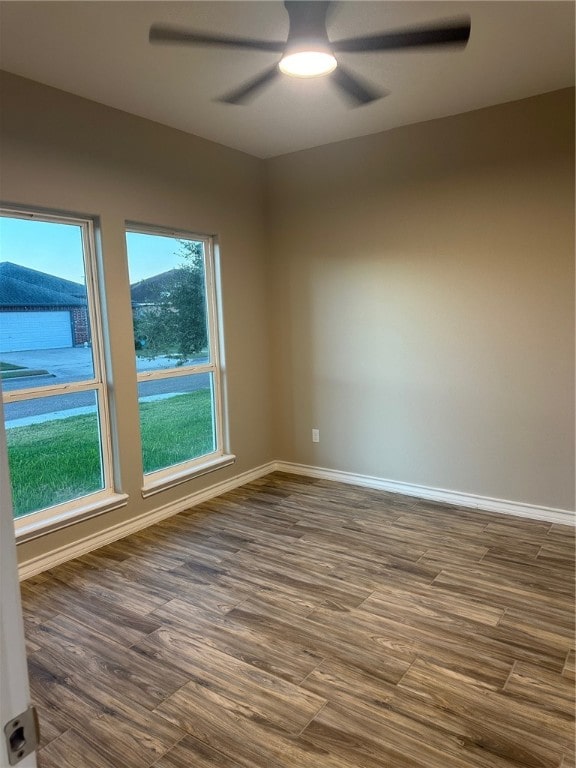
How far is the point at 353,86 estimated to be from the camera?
2719mm

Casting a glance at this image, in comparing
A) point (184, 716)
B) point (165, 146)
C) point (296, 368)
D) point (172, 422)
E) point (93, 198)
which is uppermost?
point (165, 146)

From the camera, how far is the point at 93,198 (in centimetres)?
322

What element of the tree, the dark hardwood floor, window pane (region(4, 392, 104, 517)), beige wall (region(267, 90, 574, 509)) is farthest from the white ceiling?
the dark hardwood floor

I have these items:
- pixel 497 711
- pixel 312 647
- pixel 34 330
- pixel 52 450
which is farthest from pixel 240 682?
pixel 34 330

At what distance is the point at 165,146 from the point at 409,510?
10.3 feet

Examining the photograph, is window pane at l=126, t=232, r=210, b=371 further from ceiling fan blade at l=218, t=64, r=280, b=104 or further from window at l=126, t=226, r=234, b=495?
ceiling fan blade at l=218, t=64, r=280, b=104

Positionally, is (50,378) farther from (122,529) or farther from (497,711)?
(497,711)

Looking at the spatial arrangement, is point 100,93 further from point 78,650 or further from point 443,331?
point 78,650

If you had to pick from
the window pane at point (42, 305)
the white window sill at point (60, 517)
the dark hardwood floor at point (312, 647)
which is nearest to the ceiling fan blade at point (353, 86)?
the window pane at point (42, 305)

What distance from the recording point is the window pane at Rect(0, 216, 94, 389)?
2934mm

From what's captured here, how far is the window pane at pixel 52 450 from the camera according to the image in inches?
119

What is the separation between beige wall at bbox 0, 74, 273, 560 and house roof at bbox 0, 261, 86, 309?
0.21 m

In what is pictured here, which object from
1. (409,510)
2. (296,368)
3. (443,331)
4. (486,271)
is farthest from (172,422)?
(486,271)

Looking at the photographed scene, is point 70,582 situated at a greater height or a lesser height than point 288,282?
lesser
